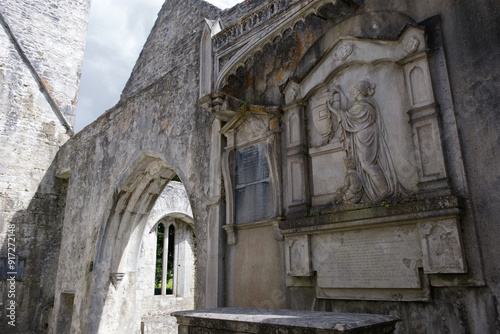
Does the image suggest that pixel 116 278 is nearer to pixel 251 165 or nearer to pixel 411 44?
pixel 251 165

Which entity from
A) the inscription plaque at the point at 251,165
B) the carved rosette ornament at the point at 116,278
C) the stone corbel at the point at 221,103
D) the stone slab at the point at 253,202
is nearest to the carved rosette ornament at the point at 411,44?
the inscription plaque at the point at 251,165

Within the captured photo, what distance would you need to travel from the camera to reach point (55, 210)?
35.7 feet

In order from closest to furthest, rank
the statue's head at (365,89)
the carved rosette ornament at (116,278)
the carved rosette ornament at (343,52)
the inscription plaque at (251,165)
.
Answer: the statue's head at (365,89), the carved rosette ornament at (343,52), the inscription plaque at (251,165), the carved rosette ornament at (116,278)

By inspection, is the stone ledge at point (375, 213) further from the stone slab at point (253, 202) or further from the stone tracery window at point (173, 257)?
the stone tracery window at point (173, 257)

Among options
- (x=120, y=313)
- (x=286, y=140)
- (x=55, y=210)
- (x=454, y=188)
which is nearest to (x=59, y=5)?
(x=55, y=210)

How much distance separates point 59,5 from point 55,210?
6549mm

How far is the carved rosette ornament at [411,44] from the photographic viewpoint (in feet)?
12.4

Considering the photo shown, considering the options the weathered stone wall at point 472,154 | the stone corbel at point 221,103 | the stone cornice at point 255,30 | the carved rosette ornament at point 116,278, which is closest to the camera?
the weathered stone wall at point 472,154

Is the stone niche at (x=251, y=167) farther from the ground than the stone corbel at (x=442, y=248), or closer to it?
farther from the ground

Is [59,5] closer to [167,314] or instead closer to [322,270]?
[167,314]

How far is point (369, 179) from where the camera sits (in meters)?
3.85

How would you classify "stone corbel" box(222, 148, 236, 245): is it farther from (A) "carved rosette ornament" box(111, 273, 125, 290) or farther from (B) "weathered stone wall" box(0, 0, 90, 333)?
(B) "weathered stone wall" box(0, 0, 90, 333)

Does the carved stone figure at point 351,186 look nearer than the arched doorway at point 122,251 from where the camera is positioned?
Yes

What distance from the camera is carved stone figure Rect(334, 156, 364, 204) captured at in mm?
3875
